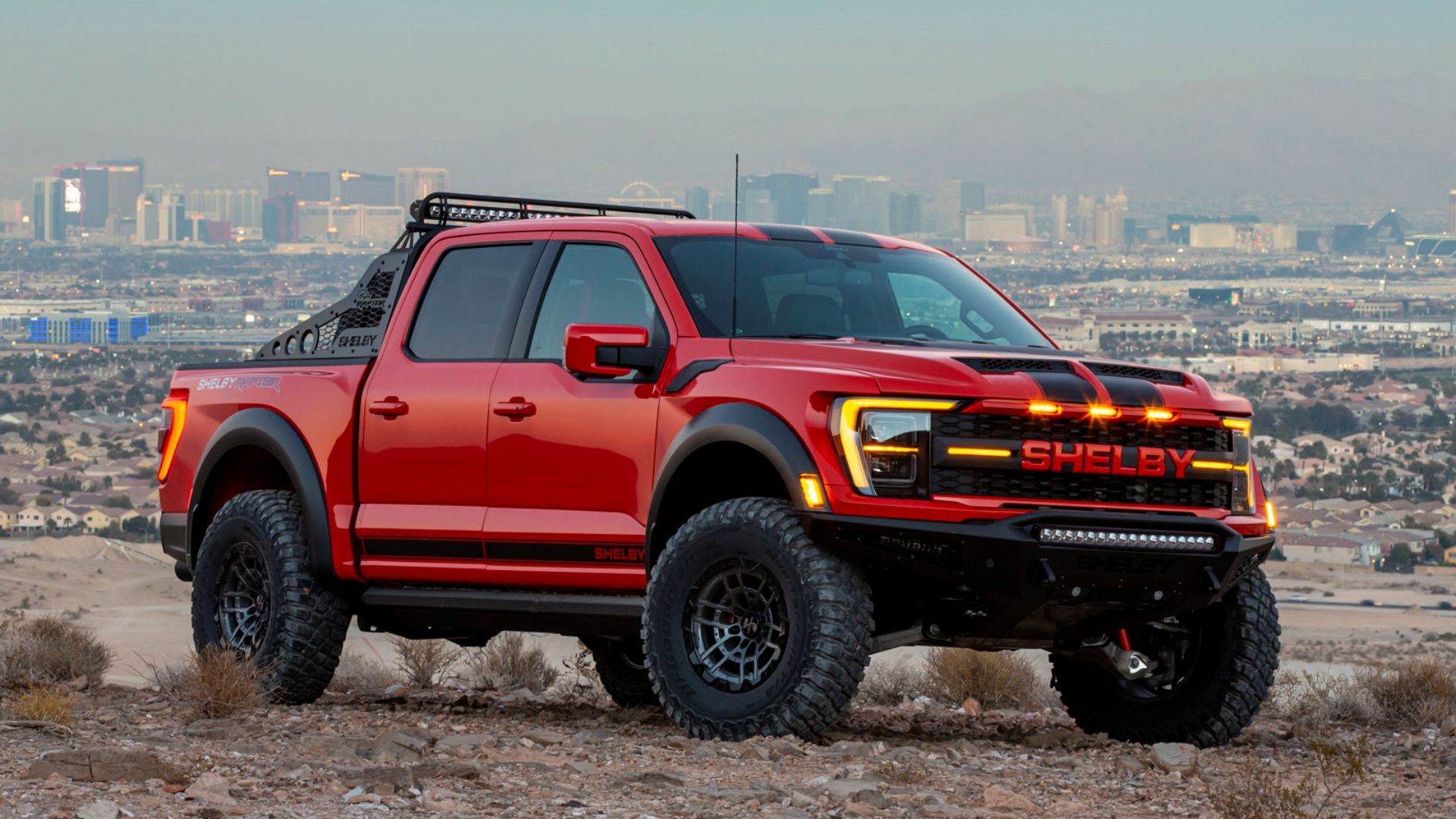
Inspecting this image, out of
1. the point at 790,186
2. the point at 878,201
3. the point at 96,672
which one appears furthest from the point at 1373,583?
the point at 878,201

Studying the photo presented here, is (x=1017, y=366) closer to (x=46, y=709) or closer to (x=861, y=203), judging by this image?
(x=46, y=709)

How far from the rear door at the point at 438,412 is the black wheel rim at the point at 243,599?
85cm

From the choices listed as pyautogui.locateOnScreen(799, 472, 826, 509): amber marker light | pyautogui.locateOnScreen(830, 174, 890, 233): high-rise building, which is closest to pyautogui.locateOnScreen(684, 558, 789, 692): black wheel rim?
pyautogui.locateOnScreen(799, 472, 826, 509): amber marker light

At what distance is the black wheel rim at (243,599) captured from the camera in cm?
986

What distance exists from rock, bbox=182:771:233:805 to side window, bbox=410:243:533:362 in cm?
290

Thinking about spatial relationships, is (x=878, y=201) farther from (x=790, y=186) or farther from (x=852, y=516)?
(x=852, y=516)

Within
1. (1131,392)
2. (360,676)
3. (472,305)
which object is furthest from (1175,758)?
(360,676)

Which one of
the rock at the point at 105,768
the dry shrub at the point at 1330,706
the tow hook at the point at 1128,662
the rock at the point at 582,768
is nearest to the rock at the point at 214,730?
the rock at the point at 105,768

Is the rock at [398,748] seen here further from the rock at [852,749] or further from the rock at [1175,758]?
the rock at [1175,758]

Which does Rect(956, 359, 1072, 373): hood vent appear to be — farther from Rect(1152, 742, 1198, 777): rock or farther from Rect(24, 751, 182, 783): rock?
Rect(24, 751, 182, 783): rock

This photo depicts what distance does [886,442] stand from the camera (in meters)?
7.22

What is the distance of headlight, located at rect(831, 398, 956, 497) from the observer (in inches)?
283

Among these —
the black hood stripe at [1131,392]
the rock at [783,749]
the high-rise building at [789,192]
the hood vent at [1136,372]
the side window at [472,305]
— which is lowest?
the rock at [783,749]

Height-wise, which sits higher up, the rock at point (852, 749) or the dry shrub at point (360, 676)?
the rock at point (852, 749)
